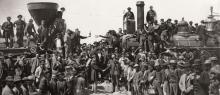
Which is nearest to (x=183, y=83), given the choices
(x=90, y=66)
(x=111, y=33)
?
(x=90, y=66)

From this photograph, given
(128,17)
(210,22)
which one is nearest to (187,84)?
(128,17)

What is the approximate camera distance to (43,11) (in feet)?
64.6

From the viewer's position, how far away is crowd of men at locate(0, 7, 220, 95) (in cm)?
1053

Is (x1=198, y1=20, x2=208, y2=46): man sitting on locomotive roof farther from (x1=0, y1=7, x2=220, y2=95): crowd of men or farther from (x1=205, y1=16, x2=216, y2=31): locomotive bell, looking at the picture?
(x1=205, y1=16, x2=216, y2=31): locomotive bell

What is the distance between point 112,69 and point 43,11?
574cm

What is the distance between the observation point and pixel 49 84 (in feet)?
32.8

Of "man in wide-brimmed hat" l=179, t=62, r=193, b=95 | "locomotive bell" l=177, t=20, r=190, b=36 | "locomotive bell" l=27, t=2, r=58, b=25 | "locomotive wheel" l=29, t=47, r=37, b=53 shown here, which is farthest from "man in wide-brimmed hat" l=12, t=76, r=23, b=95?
"locomotive bell" l=177, t=20, r=190, b=36

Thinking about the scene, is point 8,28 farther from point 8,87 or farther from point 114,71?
point 8,87

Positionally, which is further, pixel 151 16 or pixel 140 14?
pixel 140 14

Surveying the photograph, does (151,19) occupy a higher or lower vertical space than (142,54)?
higher

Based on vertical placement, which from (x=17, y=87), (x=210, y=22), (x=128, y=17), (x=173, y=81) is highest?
(x=128, y=17)

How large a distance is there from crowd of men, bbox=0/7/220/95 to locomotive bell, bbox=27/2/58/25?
51cm

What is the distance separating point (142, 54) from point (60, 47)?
12.9 feet

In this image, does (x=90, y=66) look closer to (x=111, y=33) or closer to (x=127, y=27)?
(x=111, y=33)
